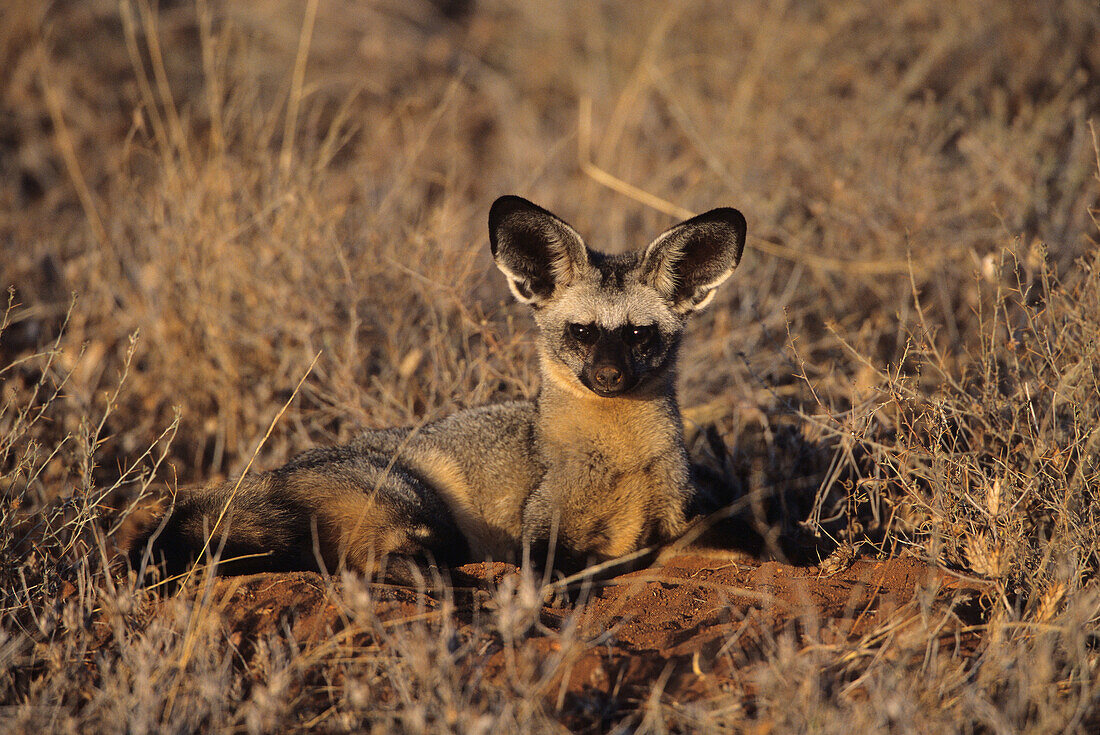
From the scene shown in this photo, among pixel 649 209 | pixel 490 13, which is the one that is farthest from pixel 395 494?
pixel 490 13

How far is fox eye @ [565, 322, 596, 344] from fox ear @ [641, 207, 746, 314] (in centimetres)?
37

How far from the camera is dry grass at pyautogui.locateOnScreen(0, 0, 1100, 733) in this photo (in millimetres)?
2889

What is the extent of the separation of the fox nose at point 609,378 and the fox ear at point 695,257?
1.98 feet

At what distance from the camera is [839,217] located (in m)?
6.21

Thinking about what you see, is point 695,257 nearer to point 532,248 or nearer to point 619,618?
point 532,248

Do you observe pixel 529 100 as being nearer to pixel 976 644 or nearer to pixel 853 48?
pixel 853 48

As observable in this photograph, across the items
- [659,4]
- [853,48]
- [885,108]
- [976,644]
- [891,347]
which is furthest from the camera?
[659,4]

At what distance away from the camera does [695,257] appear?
14.2 feet

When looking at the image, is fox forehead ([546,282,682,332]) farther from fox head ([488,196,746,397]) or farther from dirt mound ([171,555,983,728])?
dirt mound ([171,555,983,728])

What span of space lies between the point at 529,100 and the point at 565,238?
5.86 metres

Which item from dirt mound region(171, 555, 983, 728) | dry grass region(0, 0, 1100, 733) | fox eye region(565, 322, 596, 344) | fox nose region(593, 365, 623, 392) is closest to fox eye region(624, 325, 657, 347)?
fox eye region(565, 322, 596, 344)

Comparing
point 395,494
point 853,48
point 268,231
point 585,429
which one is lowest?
point 395,494

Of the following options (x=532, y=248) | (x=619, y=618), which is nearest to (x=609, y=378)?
(x=532, y=248)

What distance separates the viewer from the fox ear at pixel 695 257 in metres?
4.10
